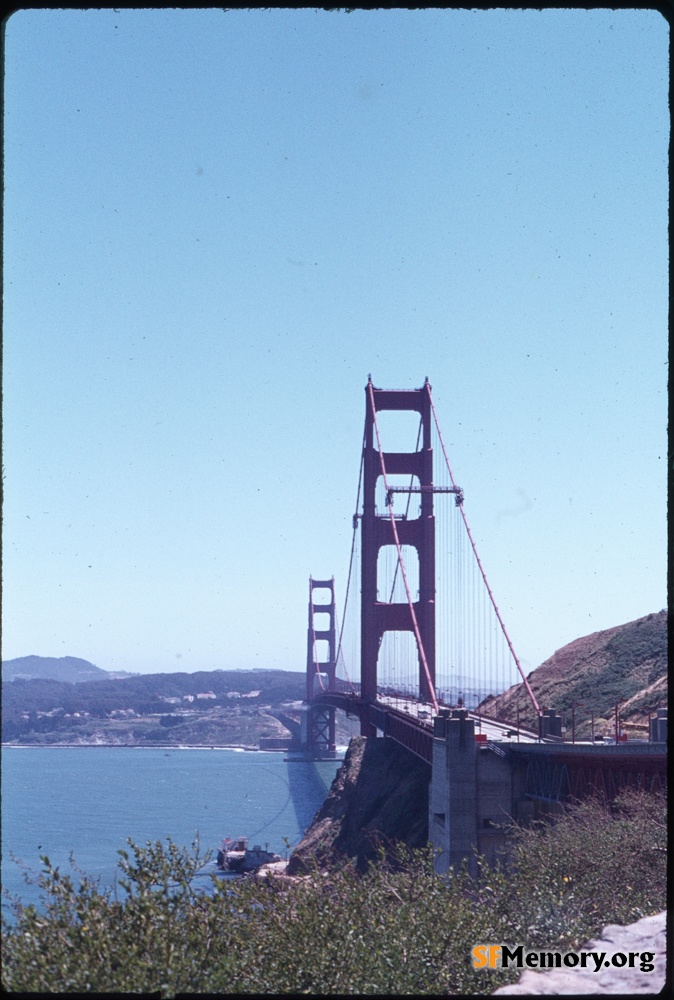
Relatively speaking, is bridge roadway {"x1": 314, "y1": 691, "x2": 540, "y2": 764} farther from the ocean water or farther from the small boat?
the small boat

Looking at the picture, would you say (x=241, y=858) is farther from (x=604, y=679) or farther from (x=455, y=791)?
(x=455, y=791)

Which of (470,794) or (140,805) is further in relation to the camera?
(140,805)

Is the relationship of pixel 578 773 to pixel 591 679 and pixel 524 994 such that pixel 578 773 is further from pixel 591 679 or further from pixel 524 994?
pixel 591 679

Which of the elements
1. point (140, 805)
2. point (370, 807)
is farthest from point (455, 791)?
point (140, 805)

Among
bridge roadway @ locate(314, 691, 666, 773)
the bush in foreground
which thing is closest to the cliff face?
bridge roadway @ locate(314, 691, 666, 773)

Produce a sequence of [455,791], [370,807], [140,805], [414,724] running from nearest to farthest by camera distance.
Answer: [455,791], [414,724], [370,807], [140,805]
